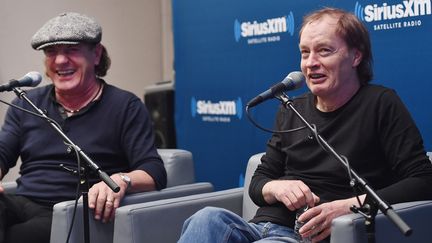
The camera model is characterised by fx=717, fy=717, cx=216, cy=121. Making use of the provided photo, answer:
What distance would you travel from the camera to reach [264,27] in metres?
3.66

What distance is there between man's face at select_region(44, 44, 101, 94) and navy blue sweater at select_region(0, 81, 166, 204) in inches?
3.8

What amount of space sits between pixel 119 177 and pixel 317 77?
2.74ft

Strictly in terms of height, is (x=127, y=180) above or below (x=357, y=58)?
below

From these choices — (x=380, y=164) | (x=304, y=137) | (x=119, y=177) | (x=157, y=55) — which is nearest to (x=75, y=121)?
(x=119, y=177)

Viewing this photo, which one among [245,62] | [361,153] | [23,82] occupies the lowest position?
[361,153]

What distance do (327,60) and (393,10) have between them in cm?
69

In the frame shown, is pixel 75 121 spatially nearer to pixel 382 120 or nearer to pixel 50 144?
pixel 50 144

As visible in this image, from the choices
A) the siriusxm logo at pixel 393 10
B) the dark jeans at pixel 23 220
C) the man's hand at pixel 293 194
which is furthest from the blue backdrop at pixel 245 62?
the dark jeans at pixel 23 220

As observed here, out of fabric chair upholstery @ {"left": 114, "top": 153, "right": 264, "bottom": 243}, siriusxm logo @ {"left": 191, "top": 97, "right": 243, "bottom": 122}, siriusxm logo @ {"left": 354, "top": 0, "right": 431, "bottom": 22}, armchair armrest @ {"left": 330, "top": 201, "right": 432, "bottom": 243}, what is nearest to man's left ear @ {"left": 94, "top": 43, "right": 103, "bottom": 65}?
fabric chair upholstery @ {"left": 114, "top": 153, "right": 264, "bottom": 243}

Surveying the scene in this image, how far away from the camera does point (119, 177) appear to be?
8.85 feet

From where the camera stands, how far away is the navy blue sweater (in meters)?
2.85

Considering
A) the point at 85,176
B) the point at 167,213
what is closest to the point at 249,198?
the point at 167,213

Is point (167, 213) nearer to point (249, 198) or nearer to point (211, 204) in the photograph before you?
point (211, 204)

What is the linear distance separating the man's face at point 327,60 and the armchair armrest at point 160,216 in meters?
0.62
